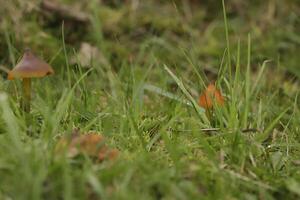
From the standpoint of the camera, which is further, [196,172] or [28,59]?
[28,59]

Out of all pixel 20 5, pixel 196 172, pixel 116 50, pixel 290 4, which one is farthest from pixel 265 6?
pixel 196 172

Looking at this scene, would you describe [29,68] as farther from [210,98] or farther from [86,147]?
[210,98]

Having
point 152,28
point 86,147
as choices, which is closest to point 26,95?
point 86,147

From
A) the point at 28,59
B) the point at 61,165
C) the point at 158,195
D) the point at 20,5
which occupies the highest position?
the point at 20,5

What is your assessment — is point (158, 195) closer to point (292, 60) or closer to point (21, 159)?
point (21, 159)

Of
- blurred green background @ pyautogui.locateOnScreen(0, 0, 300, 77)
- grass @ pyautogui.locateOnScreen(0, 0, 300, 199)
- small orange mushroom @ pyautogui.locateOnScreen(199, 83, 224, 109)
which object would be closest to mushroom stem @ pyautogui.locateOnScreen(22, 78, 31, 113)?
grass @ pyautogui.locateOnScreen(0, 0, 300, 199)

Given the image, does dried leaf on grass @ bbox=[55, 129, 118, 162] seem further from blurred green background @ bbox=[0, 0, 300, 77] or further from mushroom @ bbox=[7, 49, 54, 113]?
blurred green background @ bbox=[0, 0, 300, 77]

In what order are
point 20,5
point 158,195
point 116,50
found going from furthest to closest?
1. point 116,50
2. point 20,5
3. point 158,195

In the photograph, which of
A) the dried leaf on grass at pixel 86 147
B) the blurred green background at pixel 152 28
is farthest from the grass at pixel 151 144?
the blurred green background at pixel 152 28
